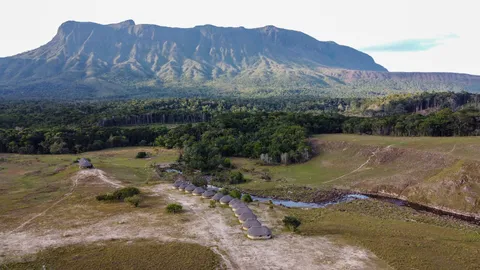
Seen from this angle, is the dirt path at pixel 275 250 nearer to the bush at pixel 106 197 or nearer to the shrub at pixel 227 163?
the bush at pixel 106 197

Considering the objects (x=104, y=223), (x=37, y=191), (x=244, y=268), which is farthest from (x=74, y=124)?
(x=244, y=268)

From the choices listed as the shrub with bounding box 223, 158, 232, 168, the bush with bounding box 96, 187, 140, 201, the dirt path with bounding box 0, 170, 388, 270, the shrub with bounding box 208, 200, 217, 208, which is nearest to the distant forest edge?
the shrub with bounding box 223, 158, 232, 168

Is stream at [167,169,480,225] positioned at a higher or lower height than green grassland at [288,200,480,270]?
lower

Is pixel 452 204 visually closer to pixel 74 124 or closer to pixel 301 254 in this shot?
pixel 301 254

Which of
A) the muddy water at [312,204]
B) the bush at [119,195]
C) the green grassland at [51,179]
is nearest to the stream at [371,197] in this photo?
the muddy water at [312,204]

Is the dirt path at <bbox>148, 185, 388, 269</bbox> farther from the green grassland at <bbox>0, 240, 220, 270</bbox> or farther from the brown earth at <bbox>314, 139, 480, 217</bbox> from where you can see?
the brown earth at <bbox>314, 139, 480, 217</bbox>
